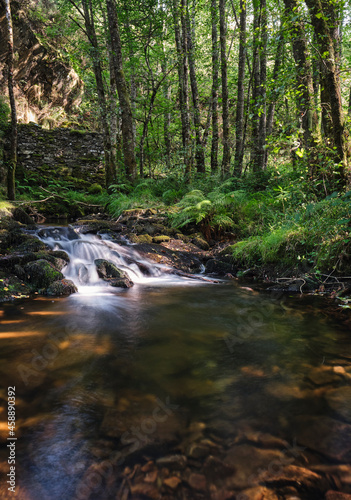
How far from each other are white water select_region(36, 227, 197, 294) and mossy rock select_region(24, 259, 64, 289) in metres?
0.51

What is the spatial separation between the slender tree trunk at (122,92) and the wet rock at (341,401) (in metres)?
12.2

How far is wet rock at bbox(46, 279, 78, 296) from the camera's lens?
5395 mm

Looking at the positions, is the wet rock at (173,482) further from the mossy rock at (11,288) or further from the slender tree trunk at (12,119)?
the slender tree trunk at (12,119)

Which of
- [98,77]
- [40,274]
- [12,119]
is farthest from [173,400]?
[98,77]

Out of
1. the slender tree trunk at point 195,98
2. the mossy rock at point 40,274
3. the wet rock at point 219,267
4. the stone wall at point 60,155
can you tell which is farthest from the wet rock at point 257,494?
the stone wall at point 60,155

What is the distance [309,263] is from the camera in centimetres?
557

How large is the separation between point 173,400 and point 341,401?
1.33 metres

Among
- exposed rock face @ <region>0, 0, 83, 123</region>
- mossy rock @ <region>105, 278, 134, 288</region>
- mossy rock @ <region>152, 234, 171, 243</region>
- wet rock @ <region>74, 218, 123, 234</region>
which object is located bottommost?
mossy rock @ <region>105, 278, 134, 288</region>

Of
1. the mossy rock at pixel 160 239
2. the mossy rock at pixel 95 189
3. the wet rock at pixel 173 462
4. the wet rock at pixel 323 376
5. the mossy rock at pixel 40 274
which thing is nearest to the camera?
the wet rock at pixel 173 462

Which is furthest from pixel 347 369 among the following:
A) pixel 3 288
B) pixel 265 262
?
pixel 3 288

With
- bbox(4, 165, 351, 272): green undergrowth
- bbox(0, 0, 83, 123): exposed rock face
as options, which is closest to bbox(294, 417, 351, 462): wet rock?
bbox(4, 165, 351, 272): green undergrowth

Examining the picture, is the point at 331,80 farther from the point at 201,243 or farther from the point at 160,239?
the point at 160,239

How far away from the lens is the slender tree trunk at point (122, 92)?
11438 mm

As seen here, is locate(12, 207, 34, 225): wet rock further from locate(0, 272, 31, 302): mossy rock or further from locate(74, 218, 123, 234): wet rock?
locate(0, 272, 31, 302): mossy rock
